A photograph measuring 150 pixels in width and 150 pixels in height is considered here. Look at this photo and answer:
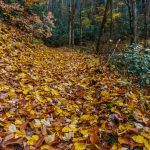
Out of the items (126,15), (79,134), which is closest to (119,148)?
(79,134)

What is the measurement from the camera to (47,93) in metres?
4.79

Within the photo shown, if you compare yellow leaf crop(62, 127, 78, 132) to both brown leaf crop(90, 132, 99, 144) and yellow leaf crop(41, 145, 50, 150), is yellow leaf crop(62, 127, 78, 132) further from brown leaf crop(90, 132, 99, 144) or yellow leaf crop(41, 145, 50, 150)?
yellow leaf crop(41, 145, 50, 150)

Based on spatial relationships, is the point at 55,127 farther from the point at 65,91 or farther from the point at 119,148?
the point at 65,91

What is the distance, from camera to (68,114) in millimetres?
3908

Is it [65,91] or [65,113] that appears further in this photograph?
[65,91]

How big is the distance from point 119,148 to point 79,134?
25.3 inches

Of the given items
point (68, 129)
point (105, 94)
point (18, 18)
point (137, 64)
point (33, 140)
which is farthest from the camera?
point (18, 18)

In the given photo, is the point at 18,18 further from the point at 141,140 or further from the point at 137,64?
the point at 141,140

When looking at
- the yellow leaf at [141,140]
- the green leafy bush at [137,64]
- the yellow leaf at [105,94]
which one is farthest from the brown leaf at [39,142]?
the green leafy bush at [137,64]

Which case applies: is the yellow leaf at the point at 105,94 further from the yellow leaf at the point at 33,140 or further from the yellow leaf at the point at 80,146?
the yellow leaf at the point at 33,140

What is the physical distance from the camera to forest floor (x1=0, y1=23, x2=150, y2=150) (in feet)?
9.80

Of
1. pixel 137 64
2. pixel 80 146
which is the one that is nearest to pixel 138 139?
pixel 80 146

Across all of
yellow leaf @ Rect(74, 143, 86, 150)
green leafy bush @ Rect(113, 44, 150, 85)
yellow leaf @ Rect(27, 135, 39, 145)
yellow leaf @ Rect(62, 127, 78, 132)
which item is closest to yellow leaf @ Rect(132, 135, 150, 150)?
yellow leaf @ Rect(74, 143, 86, 150)

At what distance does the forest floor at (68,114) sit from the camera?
2988 millimetres
